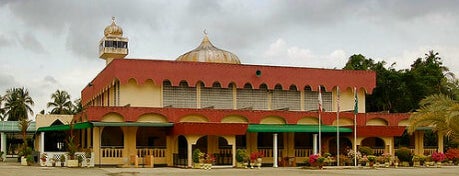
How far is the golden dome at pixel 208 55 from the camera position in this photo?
152ft

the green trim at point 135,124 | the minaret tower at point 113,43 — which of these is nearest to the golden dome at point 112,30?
the minaret tower at point 113,43

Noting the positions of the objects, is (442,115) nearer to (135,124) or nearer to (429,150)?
(135,124)

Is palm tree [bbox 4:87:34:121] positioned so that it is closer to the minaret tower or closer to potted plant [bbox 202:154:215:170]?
the minaret tower

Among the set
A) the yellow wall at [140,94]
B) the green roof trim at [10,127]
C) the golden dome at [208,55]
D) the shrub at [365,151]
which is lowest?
the shrub at [365,151]

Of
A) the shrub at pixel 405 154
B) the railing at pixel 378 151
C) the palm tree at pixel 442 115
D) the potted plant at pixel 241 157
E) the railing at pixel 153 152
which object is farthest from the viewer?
the railing at pixel 378 151

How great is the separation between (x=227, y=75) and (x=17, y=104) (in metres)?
46.8

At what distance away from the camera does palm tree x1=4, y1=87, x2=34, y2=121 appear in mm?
80938

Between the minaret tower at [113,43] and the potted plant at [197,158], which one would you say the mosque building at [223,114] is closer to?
the potted plant at [197,158]

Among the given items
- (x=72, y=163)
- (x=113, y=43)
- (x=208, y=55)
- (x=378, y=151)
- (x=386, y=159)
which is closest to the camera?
(x=72, y=163)

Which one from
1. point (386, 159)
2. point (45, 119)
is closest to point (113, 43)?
point (45, 119)

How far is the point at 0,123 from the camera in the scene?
55.9m

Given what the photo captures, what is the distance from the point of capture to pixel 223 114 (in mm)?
40281

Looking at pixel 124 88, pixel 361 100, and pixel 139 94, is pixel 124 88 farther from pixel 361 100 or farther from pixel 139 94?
pixel 361 100

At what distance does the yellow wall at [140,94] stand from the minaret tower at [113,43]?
11.5 meters
